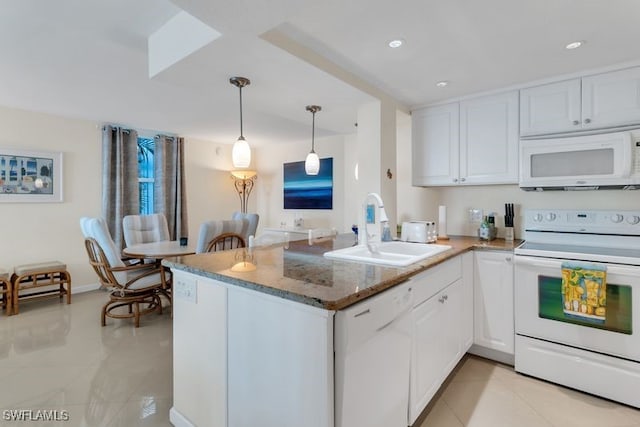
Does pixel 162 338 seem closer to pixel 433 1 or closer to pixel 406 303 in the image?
pixel 406 303

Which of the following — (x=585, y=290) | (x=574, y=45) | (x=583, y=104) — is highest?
(x=574, y=45)

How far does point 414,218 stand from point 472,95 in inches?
50.1

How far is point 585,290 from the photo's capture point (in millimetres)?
1906

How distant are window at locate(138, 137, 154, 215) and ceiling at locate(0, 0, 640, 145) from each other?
1.89 meters

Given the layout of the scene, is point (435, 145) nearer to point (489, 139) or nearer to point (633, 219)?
point (489, 139)

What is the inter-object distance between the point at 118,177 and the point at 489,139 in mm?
4674

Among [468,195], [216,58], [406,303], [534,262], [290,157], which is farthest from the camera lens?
[290,157]

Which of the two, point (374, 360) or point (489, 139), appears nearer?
point (374, 360)

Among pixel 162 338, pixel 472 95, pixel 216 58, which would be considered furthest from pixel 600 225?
pixel 162 338

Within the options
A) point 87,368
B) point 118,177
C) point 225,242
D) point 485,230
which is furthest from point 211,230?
point 485,230

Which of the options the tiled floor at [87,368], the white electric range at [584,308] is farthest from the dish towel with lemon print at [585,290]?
the tiled floor at [87,368]

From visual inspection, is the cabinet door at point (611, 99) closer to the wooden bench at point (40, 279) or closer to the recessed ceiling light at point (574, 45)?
the recessed ceiling light at point (574, 45)

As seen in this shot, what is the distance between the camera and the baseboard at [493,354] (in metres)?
2.35

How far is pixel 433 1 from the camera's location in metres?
1.50
